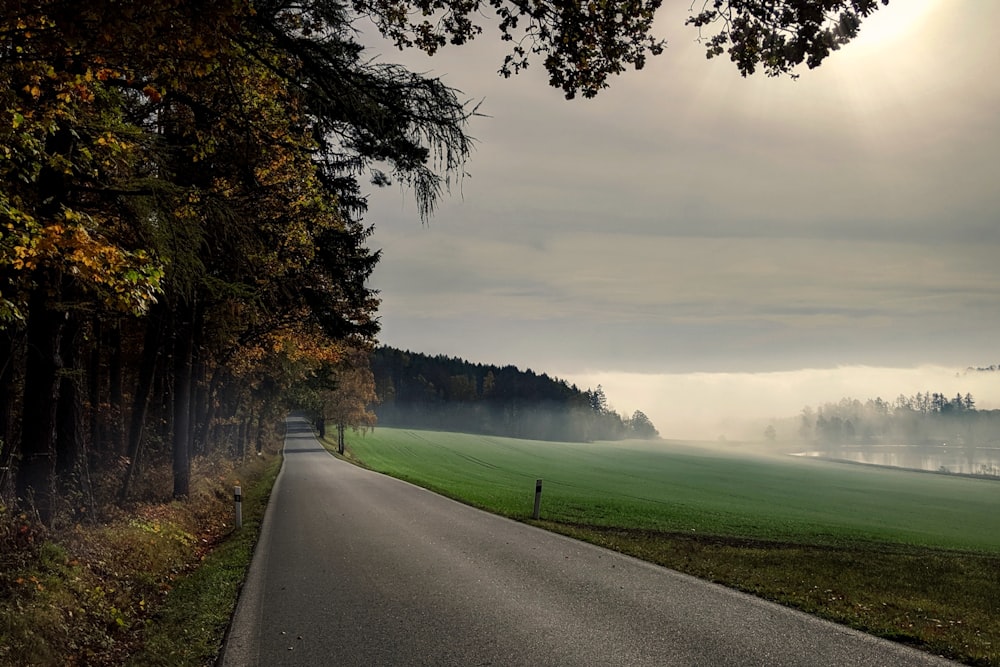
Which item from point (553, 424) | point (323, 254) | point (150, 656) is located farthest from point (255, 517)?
point (553, 424)

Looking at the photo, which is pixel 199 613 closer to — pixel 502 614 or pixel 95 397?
pixel 502 614

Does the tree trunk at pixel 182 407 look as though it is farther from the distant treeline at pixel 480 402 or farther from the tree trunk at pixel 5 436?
the distant treeline at pixel 480 402

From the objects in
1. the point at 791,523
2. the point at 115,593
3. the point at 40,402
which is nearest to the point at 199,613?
the point at 115,593

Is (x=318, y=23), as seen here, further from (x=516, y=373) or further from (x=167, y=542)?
(x=516, y=373)

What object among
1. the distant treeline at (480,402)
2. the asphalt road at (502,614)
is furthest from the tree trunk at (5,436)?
the distant treeline at (480,402)

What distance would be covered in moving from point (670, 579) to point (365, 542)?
5.76m

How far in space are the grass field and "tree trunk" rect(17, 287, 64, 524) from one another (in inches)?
350

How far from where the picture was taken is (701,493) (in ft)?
158

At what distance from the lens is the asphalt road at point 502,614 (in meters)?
5.30

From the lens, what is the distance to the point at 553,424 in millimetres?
152875

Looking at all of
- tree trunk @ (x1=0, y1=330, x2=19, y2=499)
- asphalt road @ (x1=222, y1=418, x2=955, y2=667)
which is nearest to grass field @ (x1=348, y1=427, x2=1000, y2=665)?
asphalt road @ (x1=222, y1=418, x2=955, y2=667)

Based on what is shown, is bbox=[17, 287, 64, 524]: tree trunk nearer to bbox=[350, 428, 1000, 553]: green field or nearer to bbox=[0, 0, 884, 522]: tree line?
bbox=[0, 0, 884, 522]: tree line

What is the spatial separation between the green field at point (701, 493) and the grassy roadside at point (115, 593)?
8037mm

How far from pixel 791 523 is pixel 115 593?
92.3 feet
